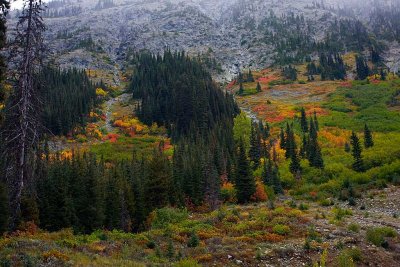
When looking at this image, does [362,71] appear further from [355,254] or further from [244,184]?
[355,254]

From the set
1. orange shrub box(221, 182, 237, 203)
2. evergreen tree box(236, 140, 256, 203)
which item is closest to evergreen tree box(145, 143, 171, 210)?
orange shrub box(221, 182, 237, 203)

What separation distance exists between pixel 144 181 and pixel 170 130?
5824 cm

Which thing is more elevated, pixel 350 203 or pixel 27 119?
pixel 27 119

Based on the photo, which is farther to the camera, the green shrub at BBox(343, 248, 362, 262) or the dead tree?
Result: the green shrub at BBox(343, 248, 362, 262)

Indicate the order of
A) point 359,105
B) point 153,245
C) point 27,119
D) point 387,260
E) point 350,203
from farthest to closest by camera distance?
point 359,105, point 350,203, point 153,245, point 387,260, point 27,119

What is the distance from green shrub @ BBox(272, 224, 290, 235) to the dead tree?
17716mm

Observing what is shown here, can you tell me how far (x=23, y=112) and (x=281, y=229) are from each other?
19.5m

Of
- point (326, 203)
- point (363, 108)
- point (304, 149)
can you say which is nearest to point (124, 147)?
point (304, 149)

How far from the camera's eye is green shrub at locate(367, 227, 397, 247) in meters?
23.2

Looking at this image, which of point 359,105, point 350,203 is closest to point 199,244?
point 350,203

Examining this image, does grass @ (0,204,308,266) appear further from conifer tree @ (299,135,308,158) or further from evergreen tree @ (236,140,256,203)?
conifer tree @ (299,135,308,158)

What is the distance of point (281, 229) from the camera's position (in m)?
27.3

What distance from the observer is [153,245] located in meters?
24.1

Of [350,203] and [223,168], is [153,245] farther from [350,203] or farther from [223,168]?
[223,168]
